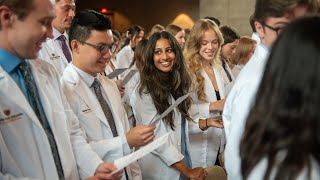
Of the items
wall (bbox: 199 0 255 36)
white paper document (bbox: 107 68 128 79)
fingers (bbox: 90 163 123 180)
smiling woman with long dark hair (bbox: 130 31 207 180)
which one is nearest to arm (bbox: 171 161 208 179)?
smiling woman with long dark hair (bbox: 130 31 207 180)

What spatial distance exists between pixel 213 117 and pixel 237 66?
4.18 feet

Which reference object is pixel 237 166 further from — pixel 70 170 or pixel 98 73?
pixel 98 73

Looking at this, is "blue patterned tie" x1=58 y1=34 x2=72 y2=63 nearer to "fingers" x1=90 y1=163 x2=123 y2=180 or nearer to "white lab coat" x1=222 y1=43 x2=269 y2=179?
"fingers" x1=90 y1=163 x2=123 y2=180

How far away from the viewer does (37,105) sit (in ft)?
4.42

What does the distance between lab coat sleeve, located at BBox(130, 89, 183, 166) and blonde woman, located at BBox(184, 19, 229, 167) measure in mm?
297

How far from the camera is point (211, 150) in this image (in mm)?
2699

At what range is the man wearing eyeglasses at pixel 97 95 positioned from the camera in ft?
5.71

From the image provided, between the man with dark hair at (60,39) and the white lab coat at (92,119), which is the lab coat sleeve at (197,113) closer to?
the white lab coat at (92,119)

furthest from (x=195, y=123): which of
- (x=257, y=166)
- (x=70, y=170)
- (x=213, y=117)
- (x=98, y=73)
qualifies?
(x=257, y=166)

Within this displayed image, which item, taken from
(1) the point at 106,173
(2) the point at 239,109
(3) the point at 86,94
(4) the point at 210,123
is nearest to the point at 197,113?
(4) the point at 210,123

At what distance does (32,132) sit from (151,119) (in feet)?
3.56

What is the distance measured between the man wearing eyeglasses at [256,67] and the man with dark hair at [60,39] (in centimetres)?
151

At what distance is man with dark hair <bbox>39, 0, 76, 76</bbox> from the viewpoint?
2553mm

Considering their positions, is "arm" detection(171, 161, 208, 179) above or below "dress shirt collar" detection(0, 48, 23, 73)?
below
